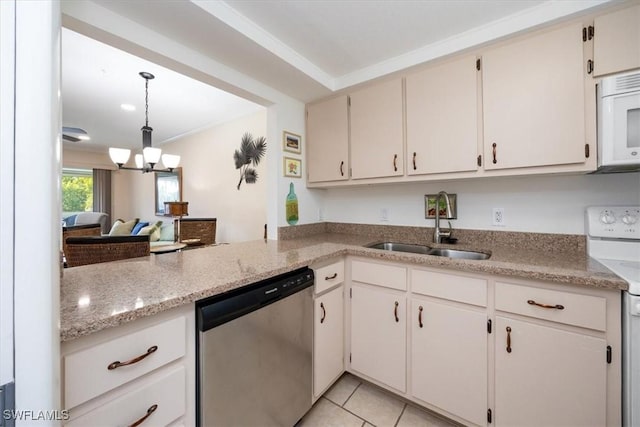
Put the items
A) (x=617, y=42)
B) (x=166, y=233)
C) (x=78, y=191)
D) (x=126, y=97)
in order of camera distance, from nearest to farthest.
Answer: (x=617, y=42) → (x=126, y=97) → (x=166, y=233) → (x=78, y=191)

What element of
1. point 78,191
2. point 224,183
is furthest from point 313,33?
point 78,191

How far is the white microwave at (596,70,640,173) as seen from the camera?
→ 3.66 feet

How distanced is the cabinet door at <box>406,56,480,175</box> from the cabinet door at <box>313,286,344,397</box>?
3.46ft

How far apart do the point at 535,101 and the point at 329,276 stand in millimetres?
1515

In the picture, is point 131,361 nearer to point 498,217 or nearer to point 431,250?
point 431,250

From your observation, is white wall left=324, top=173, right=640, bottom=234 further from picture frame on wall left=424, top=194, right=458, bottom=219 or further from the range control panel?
the range control panel

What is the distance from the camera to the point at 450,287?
1.36 metres

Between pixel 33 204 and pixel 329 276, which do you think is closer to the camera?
pixel 33 204

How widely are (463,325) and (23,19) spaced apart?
1.80 metres

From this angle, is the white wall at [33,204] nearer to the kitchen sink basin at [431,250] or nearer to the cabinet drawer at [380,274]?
the cabinet drawer at [380,274]

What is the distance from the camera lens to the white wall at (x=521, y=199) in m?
1.47

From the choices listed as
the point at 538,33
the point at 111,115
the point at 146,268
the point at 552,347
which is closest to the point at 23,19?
the point at 146,268

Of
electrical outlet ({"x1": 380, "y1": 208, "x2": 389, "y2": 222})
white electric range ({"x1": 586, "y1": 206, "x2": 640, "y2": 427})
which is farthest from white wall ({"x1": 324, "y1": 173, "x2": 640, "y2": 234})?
white electric range ({"x1": 586, "y1": 206, "x2": 640, "y2": 427})

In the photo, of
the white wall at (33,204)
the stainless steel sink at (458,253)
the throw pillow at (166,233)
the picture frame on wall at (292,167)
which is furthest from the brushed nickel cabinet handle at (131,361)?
the throw pillow at (166,233)
